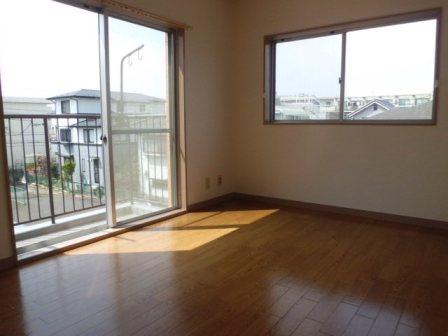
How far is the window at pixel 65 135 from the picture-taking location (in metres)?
3.54

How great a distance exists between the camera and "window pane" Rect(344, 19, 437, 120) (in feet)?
10.4

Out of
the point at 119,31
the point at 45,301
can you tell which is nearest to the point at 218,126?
the point at 119,31

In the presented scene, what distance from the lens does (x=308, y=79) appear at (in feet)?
12.7

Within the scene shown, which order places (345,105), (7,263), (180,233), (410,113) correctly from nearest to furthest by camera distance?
(7,263), (180,233), (410,113), (345,105)

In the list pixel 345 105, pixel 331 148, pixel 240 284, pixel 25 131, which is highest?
pixel 345 105

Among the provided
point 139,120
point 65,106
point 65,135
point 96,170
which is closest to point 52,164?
point 65,135

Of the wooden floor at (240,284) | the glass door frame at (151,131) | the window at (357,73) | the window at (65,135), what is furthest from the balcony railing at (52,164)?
the window at (357,73)

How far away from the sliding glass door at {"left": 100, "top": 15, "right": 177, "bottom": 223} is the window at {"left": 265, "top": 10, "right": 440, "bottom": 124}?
1289mm

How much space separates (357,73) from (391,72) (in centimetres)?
32

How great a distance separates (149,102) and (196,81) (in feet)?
2.14

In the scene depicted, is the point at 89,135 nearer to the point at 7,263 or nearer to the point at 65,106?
the point at 65,106

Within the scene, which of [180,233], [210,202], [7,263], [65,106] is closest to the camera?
[7,263]

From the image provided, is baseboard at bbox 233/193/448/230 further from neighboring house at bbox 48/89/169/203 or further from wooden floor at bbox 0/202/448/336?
neighboring house at bbox 48/89/169/203

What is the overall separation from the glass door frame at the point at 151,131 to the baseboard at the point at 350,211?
→ 105cm
